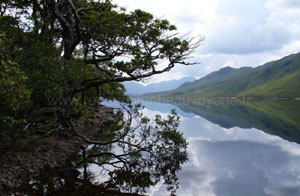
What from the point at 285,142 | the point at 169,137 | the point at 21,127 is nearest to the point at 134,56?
the point at 169,137

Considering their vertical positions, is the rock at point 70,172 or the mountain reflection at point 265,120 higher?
the rock at point 70,172

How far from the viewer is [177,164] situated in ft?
72.8

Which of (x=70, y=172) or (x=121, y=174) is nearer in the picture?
(x=70, y=172)

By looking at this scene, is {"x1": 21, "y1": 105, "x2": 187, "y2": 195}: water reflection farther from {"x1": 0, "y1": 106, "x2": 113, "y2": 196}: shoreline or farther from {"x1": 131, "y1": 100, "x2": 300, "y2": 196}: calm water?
{"x1": 131, "y1": 100, "x2": 300, "y2": 196}: calm water

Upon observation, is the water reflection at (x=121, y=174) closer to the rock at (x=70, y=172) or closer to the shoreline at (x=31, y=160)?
the rock at (x=70, y=172)

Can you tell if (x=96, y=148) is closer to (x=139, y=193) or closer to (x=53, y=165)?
(x=53, y=165)

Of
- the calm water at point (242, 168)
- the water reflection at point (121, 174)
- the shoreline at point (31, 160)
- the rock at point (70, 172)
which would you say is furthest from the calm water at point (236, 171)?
the shoreline at point (31, 160)

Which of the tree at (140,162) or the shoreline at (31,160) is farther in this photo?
the tree at (140,162)

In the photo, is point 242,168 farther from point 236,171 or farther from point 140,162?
point 140,162

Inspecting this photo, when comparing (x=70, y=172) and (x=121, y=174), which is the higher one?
(x=70, y=172)

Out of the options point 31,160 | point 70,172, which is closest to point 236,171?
point 70,172

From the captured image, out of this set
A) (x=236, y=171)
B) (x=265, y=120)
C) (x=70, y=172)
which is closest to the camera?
(x=70, y=172)

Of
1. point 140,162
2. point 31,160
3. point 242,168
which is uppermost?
point 31,160

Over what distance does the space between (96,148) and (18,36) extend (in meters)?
14.5
